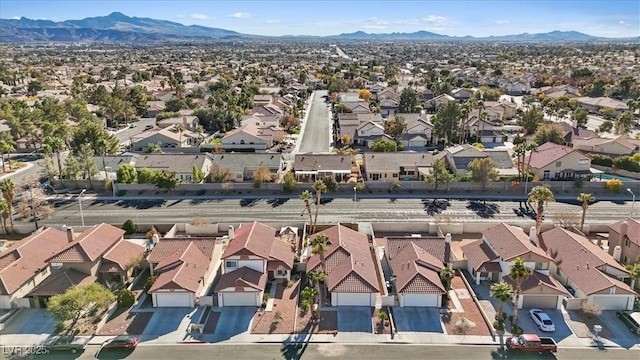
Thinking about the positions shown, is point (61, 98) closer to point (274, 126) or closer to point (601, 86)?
point (274, 126)

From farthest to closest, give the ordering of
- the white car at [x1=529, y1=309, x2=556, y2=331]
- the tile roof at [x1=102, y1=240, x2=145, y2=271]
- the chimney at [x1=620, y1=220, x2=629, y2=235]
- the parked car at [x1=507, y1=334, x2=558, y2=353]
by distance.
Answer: the chimney at [x1=620, y1=220, x2=629, y2=235], the tile roof at [x1=102, y1=240, x2=145, y2=271], the white car at [x1=529, y1=309, x2=556, y2=331], the parked car at [x1=507, y1=334, x2=558, y2=353]

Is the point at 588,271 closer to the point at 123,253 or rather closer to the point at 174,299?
the point at 174,299

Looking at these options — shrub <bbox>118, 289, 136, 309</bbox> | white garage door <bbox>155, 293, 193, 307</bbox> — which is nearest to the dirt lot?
white garage door <bbox>155, 293, 193, 307</bbox>

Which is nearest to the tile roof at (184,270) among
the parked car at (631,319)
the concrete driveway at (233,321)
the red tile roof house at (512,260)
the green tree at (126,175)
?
the concrete driveway at (233,321)

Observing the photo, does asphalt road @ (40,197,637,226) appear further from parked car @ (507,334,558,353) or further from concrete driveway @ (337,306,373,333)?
parked car @ (507,334,558,353)

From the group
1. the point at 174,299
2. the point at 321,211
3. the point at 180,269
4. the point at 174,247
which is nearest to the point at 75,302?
the point at 174,299

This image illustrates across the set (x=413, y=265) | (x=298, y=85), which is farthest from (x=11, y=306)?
(x=298, y=85)

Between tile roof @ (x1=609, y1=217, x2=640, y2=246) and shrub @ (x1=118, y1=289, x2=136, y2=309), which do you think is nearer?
shrub @ (x1=118, y1=289, x2=136, y2=309)
